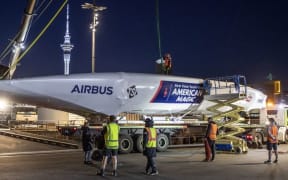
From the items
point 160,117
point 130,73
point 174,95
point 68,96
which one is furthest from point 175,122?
point 68,96

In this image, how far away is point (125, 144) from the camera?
19672 mm

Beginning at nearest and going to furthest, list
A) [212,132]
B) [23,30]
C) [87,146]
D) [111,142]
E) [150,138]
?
[111,142] → [150,138] → [87,146] → [212,132] → [23,30]

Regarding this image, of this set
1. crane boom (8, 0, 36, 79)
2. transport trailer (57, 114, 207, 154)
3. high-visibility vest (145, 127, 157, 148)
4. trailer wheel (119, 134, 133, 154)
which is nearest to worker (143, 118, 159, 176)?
high-visibility vest (145, 127, 157, 148)

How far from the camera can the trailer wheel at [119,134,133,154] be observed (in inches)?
770

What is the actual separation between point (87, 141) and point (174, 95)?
19.6 ft

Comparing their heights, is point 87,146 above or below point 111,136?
below

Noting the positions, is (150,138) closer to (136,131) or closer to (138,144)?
(138,144)

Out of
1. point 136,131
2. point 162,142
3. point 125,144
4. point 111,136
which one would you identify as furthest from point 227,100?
point 111,136

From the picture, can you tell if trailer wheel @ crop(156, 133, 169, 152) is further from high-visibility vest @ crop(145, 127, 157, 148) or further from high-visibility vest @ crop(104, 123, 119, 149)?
high-visibility vest @ crop(104, 123, 119, 149)

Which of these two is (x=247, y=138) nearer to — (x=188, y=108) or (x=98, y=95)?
(x=188, y=108)

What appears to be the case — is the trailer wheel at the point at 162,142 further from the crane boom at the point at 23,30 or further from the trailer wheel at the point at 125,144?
the crane boom at the point at 23,30

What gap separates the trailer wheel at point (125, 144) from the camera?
19.5 meters

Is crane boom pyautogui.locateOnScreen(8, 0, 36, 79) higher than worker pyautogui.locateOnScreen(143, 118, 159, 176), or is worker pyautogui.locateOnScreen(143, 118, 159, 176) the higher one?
crane boom pyautogui.locateOnScreen(8, 0, 36, 79)

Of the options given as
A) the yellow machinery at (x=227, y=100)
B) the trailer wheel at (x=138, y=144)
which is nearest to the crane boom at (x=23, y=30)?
the trailer wheel at (x=138, y=144)
